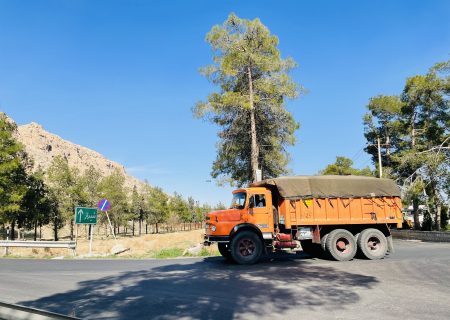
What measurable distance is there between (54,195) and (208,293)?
1661 inches

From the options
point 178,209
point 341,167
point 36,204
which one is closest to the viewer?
point 36,204

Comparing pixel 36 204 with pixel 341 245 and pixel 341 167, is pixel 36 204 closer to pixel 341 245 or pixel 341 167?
pixel 341 245

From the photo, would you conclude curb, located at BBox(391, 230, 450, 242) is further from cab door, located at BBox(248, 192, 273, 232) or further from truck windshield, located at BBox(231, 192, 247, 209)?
truck windshield, located at BBox(231, 192, 247, 209)

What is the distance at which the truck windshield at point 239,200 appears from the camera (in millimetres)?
13945

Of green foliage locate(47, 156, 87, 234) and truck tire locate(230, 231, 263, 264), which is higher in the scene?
green foliage locate(47, 156, 87, 234)

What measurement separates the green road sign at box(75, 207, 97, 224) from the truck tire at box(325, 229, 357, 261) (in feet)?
42.0

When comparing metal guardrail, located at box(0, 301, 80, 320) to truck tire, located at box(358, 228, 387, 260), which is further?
truck tire, located at box(358, 228, 387, 260)

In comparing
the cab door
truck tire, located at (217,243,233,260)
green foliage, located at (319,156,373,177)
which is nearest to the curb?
the cab door

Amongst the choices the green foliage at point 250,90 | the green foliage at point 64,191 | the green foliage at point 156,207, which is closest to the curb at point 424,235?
the green foliage at point 250,90

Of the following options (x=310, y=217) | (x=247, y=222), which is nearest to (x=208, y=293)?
(x=247, y=222)

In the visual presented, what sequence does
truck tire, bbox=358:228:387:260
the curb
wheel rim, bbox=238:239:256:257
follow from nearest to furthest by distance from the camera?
1. wheel rim, bbox=238:239:256:257
2. truck tire, bbox=358:228:387:260
3. the curb

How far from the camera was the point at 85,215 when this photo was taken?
2058 cm

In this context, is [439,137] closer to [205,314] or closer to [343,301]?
[343,301]

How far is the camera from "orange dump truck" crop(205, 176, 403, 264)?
13.5 metres
